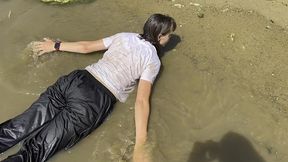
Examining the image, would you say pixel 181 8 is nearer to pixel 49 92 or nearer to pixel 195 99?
pixel 195 99

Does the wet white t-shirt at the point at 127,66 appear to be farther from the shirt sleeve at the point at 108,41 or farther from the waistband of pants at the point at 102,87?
the shirt sleeve at the point at 108,41

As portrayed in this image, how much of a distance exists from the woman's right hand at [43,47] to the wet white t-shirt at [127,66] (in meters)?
0.99

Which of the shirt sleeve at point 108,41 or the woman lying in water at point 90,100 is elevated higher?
the shirt sleeve at point 108,41

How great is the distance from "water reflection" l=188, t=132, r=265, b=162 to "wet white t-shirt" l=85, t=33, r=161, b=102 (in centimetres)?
98

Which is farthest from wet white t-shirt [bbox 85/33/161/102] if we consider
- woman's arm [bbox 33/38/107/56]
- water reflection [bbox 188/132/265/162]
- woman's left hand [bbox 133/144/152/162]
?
water reflection [bbox 188/132/265/162]

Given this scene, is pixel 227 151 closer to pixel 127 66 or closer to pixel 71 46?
pixel 127 66

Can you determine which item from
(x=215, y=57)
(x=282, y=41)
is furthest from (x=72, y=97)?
(x=282, y=41)

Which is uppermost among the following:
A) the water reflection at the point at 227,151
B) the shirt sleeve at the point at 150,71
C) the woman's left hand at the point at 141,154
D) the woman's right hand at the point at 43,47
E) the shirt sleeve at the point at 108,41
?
the shirt sleeve at the point at 108,41

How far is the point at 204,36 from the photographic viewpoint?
6914 millimetres

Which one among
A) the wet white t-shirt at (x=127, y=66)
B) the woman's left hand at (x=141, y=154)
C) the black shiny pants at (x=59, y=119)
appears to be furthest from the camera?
the wet white t-shirt at (x=127, y=66)

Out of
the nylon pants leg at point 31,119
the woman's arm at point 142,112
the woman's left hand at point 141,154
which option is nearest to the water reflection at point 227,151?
the woman's left hand at point 141,154

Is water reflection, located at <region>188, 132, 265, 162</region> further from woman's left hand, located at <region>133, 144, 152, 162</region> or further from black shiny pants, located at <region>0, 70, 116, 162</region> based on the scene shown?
black shiny pants, located at <region>0, 70, 116, 162</region>

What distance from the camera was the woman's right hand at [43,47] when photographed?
21.4 feet

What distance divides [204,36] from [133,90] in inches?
60.8
